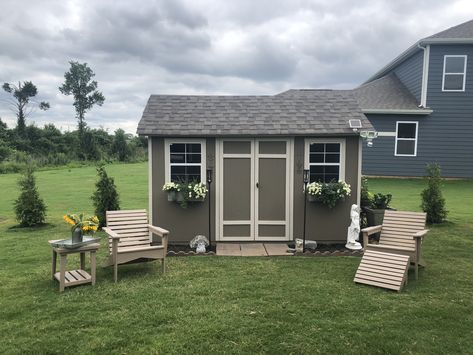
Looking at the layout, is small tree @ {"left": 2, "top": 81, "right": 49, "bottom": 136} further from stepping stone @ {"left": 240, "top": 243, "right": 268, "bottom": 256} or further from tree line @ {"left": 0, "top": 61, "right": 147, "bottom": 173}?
stepping stone @ {"left": 240, "top": 243, "right": 268, "bottom": 256}

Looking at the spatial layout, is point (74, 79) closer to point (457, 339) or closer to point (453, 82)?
point (453, 82)

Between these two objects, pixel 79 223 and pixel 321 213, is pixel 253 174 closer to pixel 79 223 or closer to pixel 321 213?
pixel 321 213

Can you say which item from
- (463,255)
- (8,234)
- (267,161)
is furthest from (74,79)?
(463,255)

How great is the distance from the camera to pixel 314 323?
3.78 metres

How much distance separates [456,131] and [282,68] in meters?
7.76

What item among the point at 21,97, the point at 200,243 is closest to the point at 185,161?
the point at 200,243

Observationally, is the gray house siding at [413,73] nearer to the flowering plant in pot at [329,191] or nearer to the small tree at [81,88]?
the flowering plant in pot at [329,191]

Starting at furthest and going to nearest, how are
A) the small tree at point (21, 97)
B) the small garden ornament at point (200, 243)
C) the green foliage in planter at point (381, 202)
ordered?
the small tree at point (21, 97) < the green foliage in planter at point (381, 202) < the small garden ornament at point (200, 243)

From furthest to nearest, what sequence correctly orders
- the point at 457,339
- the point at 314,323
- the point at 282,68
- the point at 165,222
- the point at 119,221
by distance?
the point at 282,68, the point at 165,222, the point at 119,221, the point at 314,323, the point at 457,339

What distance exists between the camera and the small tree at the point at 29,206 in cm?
881

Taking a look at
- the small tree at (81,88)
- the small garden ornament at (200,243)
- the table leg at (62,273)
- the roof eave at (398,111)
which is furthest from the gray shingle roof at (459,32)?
the small tree at (81,88)

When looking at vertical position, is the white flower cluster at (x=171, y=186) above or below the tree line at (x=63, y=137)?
below

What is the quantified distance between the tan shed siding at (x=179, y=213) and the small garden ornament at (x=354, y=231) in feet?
8.49

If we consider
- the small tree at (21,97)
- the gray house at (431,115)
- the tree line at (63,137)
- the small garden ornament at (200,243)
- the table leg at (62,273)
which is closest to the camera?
the table leg at (62,273)
